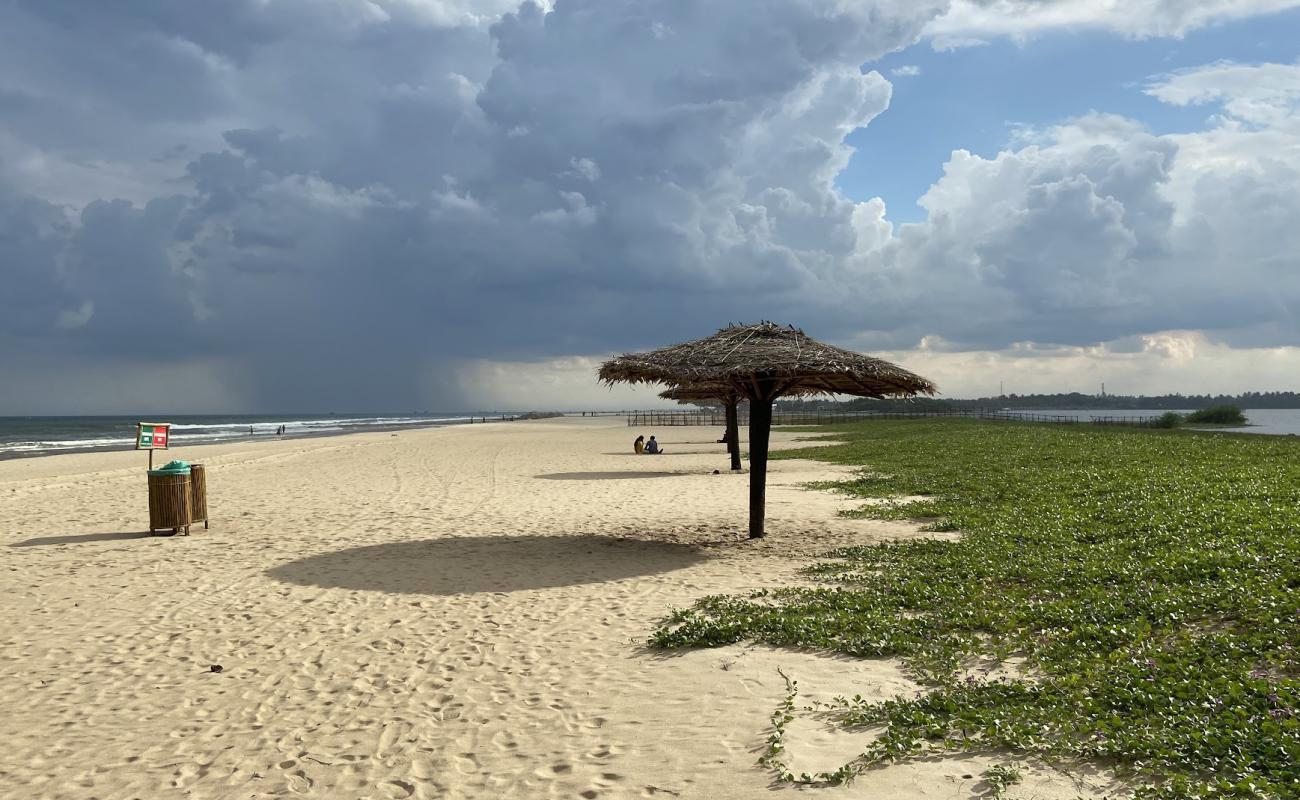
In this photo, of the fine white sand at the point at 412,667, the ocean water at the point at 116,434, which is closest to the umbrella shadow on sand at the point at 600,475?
the fine white sand at the point at 412,667

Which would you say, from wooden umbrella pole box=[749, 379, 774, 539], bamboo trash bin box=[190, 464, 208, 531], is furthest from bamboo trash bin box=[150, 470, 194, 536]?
wooden umbrella pole box=[749, 379, 774, 539]

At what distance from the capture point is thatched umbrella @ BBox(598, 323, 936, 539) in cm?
1021

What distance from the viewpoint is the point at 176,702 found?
18.0 ft

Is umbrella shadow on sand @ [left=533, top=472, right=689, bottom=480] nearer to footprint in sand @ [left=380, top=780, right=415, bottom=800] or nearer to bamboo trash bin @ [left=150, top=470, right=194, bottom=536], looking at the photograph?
bamboo trash bin @ [left=150, top=470, right=194, bottom=536]

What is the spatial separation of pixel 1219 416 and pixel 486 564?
216 feet

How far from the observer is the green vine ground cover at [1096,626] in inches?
163

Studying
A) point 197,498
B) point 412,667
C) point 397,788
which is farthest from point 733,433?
point 397,788

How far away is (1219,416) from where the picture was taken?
192 ft

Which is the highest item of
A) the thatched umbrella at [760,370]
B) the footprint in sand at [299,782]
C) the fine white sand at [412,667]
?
the thatched umbrella at [760,370]

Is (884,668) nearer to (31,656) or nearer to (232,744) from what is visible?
(232,744)

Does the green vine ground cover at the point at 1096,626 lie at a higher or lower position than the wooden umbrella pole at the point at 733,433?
lower

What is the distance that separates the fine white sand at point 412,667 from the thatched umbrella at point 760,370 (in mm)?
1801

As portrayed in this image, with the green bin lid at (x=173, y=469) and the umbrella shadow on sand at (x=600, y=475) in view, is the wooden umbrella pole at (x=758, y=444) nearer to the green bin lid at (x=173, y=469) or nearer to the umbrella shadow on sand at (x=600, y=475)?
the green bin lid at (x=173, y=469)

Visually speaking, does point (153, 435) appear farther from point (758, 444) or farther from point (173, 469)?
point (758, 444)
